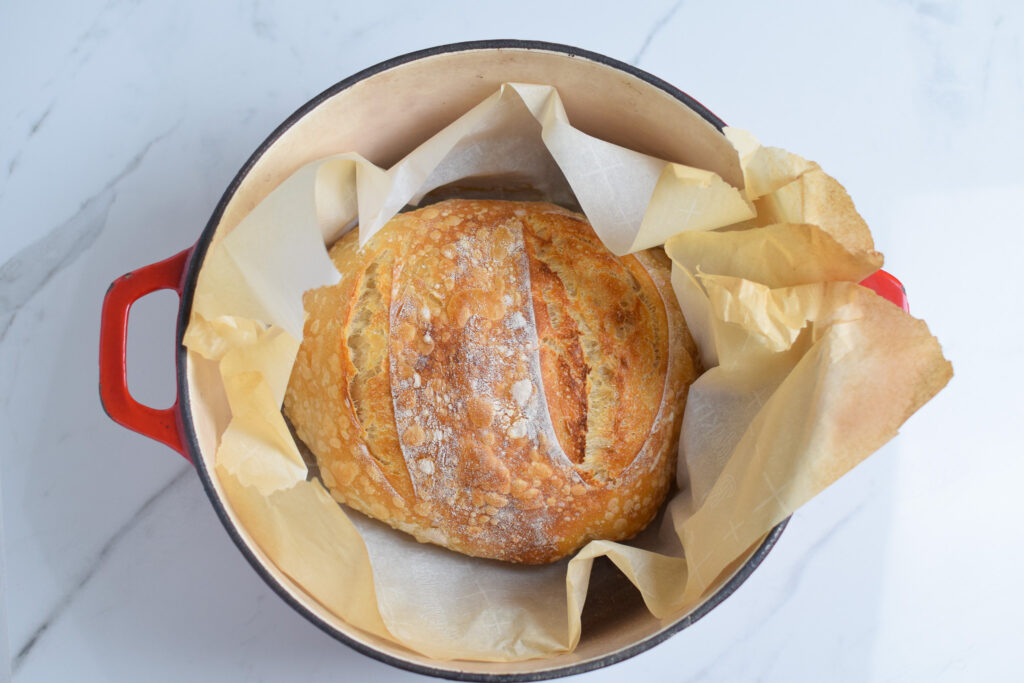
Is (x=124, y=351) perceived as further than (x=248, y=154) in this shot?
No

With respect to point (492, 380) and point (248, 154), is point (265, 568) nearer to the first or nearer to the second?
point (492, 380)

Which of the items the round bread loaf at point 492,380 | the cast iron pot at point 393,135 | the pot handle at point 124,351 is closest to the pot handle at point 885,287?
the cast iron pot at point 393,135

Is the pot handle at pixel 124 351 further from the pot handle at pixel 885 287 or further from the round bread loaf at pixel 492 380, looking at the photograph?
the pot handle at pixel 885 287

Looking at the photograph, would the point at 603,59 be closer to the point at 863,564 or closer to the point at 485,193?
the point at 485,193

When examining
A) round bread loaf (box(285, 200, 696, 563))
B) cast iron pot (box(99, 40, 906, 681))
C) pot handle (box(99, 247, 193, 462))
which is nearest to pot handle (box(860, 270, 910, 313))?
cast iron pot (box(99, 40, 906, 681))

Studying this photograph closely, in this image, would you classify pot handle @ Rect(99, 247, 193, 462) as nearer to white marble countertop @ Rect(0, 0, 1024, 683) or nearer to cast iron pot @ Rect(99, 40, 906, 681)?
cast iron pot @ Rect(99, 40, 906, 681)

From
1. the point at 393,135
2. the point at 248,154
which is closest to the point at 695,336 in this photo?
the point at 393,135
